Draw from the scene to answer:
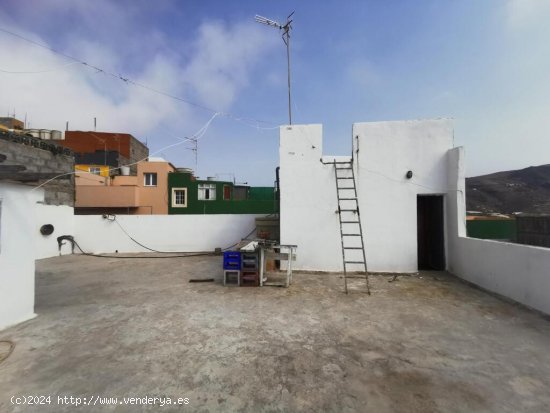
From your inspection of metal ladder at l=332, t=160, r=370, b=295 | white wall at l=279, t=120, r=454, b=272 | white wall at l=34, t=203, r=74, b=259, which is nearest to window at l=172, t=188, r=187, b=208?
white wall at l=34, t=203, r=74, b=259

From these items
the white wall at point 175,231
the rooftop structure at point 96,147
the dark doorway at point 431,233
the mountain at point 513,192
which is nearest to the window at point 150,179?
the rooftop structure at point 96,147

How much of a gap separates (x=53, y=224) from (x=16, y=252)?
29.4 feet

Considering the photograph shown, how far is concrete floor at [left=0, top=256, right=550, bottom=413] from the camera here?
258 centimetres

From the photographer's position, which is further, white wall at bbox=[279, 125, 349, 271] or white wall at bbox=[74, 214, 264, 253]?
white wall at bbox=[74, 214, 264, 253]

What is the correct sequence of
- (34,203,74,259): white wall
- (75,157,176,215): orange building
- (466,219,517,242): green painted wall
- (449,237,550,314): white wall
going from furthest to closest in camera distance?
(75,157,176,215): orange building → (466,219,517,242): green painted wall → (34,203,74,259): white wall → (449,237,550,314): white wall

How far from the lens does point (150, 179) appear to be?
77.0ft

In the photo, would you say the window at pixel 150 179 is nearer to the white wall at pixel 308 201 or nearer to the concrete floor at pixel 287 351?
the concrete floor at pixel 287 351

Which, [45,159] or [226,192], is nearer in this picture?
[45,159]

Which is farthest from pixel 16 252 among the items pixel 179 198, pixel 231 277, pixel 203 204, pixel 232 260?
pixel 179 198

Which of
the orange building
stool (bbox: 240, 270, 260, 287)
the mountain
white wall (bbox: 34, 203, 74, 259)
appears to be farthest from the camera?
the mountain

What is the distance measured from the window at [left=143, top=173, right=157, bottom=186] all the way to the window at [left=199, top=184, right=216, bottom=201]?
399 cm

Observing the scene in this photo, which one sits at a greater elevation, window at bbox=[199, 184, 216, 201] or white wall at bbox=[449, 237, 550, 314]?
window at bbox=[199, 184, 216, 201]

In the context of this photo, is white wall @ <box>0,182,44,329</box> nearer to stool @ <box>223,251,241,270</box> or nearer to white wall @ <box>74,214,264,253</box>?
stool @ <box>223,251,241,270</box>

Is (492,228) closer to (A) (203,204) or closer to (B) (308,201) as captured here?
(B) (308,201)
